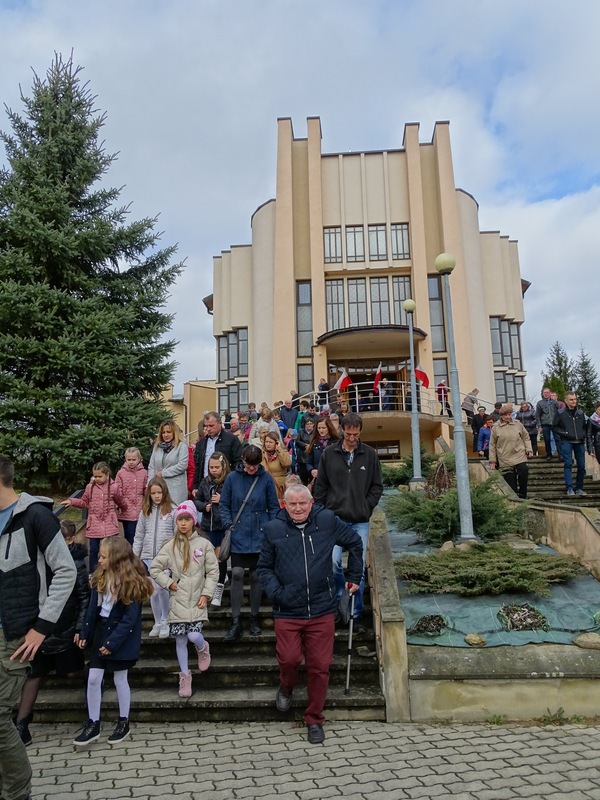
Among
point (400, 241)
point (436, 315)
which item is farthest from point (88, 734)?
point (400, 241)

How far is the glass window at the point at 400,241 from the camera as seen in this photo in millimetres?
27328

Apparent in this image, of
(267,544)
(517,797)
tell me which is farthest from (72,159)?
(517,797)

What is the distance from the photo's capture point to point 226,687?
5320 millimetres

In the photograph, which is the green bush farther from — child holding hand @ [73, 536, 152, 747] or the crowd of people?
child holding hand @ [73, 536, 152, 747]

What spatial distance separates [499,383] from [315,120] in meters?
15.8

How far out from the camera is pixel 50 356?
35.1 ft

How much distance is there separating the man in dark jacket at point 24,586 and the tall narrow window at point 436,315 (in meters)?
25.1

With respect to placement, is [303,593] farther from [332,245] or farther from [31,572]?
[332,245]

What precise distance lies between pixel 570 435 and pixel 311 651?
24.7 ft

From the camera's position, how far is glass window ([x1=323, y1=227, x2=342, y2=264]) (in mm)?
27609

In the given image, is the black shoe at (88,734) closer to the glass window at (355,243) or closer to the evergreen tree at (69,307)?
the evergreen tree at (69,307)

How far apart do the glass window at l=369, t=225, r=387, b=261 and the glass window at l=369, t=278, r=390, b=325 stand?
1112 millimetres

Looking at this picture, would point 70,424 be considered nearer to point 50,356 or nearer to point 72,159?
point 50,356

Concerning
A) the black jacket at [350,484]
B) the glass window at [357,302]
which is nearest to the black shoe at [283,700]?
the black jacket at [350,484]
